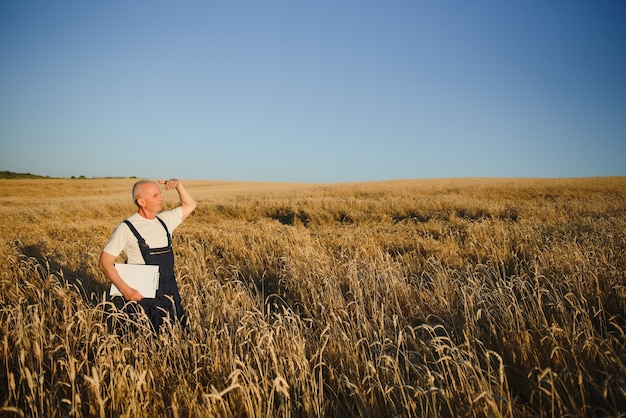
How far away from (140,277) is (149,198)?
0.81 m

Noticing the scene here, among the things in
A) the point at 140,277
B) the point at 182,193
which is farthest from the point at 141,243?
the point at 182,193

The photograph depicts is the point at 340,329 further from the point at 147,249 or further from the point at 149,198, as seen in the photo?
the point at 149,198

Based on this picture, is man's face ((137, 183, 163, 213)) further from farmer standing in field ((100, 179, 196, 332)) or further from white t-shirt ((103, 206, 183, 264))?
white t-shirt ((103, 206, 183, 264))

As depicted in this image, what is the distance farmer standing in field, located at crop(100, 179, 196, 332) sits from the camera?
3357 millimetres

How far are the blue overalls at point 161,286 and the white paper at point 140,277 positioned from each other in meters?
0.09

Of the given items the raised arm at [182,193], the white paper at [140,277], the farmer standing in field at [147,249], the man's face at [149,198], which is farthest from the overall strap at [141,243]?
the raised arm at [182,193]

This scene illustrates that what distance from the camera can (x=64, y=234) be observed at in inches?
408

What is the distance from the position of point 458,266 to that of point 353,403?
3.84 metres

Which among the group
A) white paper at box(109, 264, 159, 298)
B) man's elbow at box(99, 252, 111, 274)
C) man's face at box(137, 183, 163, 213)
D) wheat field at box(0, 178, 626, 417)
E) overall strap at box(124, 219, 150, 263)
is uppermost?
man's face at box(137, 183, 163, 213)

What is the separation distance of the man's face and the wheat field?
102 cm

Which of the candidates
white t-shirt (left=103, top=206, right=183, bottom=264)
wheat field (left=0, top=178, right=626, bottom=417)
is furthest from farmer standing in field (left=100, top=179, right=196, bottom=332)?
wheat field (left=0, top=178, right=626, bottom=417)

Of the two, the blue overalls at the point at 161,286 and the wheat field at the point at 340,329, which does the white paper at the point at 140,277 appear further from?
the wheat field at the point at 340,329

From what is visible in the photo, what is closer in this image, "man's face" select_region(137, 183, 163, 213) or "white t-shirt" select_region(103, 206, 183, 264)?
"white t-shirt" select_region(103, 206, 183, 264)

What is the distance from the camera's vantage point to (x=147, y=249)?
3551 millimetres
